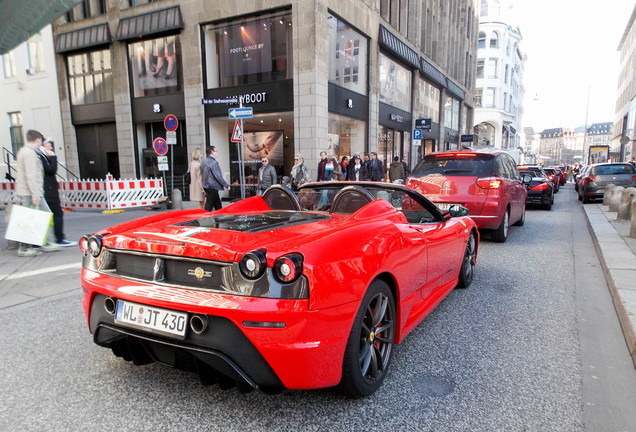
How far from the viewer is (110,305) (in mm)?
2254

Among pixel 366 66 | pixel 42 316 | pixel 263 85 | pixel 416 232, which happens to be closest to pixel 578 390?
pixel 416 232

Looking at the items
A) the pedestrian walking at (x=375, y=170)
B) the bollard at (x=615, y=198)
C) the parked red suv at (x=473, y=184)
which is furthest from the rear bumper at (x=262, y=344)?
the pedestrian walking at (x=375, y=170)

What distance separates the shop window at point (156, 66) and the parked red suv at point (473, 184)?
13.5 metres

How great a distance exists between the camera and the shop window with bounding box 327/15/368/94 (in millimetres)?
15008

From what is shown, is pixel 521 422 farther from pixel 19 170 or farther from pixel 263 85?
pixel 263 85

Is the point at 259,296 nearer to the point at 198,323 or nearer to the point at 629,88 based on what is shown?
the point at 198,323

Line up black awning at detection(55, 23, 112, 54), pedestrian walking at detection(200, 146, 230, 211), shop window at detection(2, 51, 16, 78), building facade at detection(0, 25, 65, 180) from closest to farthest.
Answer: pedestrian walking at detection(200, 146, 230, 211), black awning at detection(55, 23, 112, 54), building facade at detection(0, 25, 65, 180), shop window at detection(2, 51, 16, 78)

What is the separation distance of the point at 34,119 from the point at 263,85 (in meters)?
14.5

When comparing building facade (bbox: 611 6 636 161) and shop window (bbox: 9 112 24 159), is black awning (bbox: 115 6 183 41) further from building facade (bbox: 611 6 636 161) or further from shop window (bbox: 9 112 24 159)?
building facade (bbox: 611 6 636 161)

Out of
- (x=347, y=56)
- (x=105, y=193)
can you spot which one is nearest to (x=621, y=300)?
(x=105, y=193)

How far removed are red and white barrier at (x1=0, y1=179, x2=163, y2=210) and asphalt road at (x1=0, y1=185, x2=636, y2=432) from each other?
978 cm

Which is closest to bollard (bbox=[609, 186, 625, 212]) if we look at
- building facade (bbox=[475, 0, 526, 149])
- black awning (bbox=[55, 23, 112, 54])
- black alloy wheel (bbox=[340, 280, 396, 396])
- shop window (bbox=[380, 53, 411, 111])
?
shop window (bbox=[380, 53, 411, 111])

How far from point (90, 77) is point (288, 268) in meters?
21.7

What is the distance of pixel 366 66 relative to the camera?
57.4 feet
